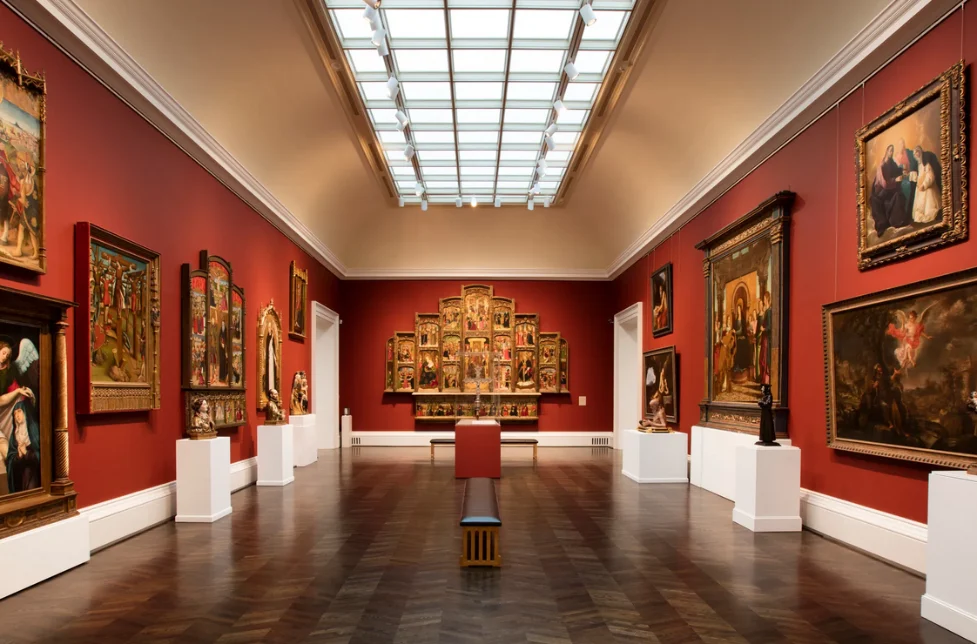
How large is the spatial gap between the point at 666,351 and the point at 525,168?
5.91m

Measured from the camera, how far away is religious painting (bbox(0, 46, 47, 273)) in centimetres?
584

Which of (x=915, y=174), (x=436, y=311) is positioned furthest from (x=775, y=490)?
(x=436, y=311)

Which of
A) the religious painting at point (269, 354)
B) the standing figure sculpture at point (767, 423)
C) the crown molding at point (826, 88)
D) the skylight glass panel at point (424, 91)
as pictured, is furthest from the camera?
the religious painting at point (269, 354)

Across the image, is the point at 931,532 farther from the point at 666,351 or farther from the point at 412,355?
the point at 412,355

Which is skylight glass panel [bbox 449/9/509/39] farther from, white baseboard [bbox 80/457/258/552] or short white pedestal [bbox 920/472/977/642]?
short white pedestal [bbox 920/472/977/642]

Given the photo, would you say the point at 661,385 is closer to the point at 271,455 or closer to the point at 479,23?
the point at 271,455

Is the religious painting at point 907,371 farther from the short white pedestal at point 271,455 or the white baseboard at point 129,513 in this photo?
the short white pedestal at point 271,455

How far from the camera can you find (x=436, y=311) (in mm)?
21609

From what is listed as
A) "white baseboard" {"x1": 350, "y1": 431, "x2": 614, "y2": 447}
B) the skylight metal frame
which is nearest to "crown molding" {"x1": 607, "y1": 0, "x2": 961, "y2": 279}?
the skylight metal frame

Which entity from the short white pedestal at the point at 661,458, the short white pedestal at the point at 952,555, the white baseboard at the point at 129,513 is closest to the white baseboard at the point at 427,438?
the short white pedestal at the point at 661,458

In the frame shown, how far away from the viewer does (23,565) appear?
18.6 ft

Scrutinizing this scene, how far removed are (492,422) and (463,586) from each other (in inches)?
298

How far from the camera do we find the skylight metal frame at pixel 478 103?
9.62 meters

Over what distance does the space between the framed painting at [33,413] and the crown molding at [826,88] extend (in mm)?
8890
